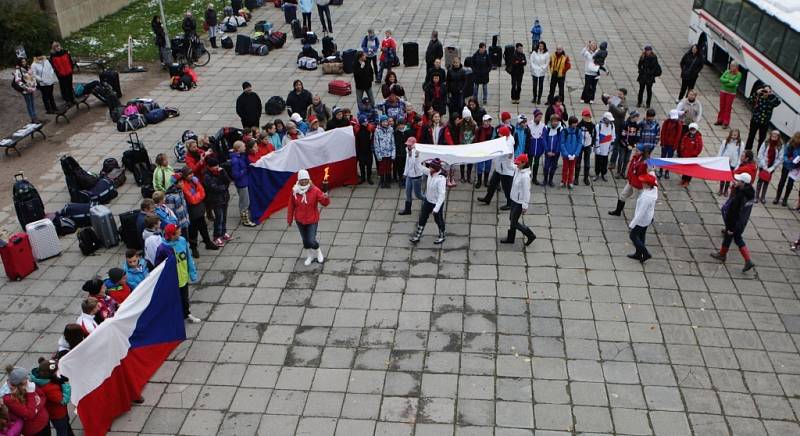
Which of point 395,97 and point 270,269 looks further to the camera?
point 395,97

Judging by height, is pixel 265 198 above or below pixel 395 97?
below

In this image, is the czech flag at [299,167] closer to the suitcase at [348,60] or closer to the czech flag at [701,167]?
the czech flag at [701,167]

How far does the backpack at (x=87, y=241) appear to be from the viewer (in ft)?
39.1

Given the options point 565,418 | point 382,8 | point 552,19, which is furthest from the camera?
point 382,8

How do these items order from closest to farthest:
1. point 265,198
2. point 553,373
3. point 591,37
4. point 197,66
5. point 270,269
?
point 553,373 < point 270,269 < point 265,198 < point 197,66 < point 591,37

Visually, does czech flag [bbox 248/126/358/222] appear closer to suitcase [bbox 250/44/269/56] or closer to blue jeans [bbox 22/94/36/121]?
blue jeans [bbox 22/94/36/121]

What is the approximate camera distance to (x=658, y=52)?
23406mm

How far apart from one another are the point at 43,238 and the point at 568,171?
10193 millimetres

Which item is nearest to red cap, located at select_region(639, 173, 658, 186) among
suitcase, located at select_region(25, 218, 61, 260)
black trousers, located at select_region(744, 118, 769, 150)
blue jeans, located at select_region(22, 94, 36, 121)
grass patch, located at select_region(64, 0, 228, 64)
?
black trousers, located at select_region(744, 118, 769, 150)

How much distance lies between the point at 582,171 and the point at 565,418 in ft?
26.2

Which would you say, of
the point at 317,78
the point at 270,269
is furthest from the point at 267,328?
the point at 317,78

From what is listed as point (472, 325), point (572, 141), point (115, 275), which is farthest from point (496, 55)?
point (115, 275)

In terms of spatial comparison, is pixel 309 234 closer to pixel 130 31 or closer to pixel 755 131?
pixel 755 131

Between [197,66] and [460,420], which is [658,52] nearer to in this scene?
[197,66]
